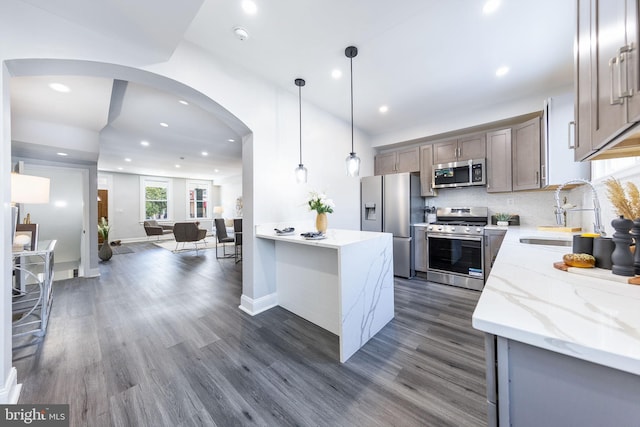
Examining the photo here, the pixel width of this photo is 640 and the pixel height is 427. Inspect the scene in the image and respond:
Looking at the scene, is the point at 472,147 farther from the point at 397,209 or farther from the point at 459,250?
the point at 459,250

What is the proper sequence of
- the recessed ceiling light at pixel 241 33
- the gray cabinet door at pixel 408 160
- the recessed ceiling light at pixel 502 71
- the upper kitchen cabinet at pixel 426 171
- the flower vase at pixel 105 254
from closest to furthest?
1. the recessed ceiling light at pixel 241 33
2. the recessed ceiling light at pixel 502 71
3. the upper kitchen cabinet at pixel 426 171
4. the gray cabinet door at pixel 408 160
5. the flower vase at pixel 105 254

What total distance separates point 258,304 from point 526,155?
13.3 feet

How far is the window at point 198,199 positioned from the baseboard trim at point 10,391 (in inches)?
363

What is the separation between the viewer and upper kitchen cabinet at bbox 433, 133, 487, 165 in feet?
11.6

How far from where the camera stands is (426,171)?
399cm

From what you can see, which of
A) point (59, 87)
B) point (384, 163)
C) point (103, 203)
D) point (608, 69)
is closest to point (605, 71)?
point (608, 69)

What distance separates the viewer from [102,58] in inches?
63.6

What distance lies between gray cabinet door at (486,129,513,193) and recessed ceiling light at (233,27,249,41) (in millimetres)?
3538

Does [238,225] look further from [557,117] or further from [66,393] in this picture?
[557,117]

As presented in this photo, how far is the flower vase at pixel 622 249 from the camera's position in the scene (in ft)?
2.82

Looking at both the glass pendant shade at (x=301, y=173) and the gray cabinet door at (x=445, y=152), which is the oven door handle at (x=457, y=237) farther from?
the glass pendant shade at (x=301, y=173)

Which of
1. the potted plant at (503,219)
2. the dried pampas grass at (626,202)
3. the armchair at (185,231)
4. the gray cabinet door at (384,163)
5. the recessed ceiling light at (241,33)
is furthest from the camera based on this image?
the armchair at (185,231)

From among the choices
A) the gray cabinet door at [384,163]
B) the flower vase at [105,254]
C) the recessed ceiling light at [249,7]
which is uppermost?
the recessed ceiling light at [249,7]
